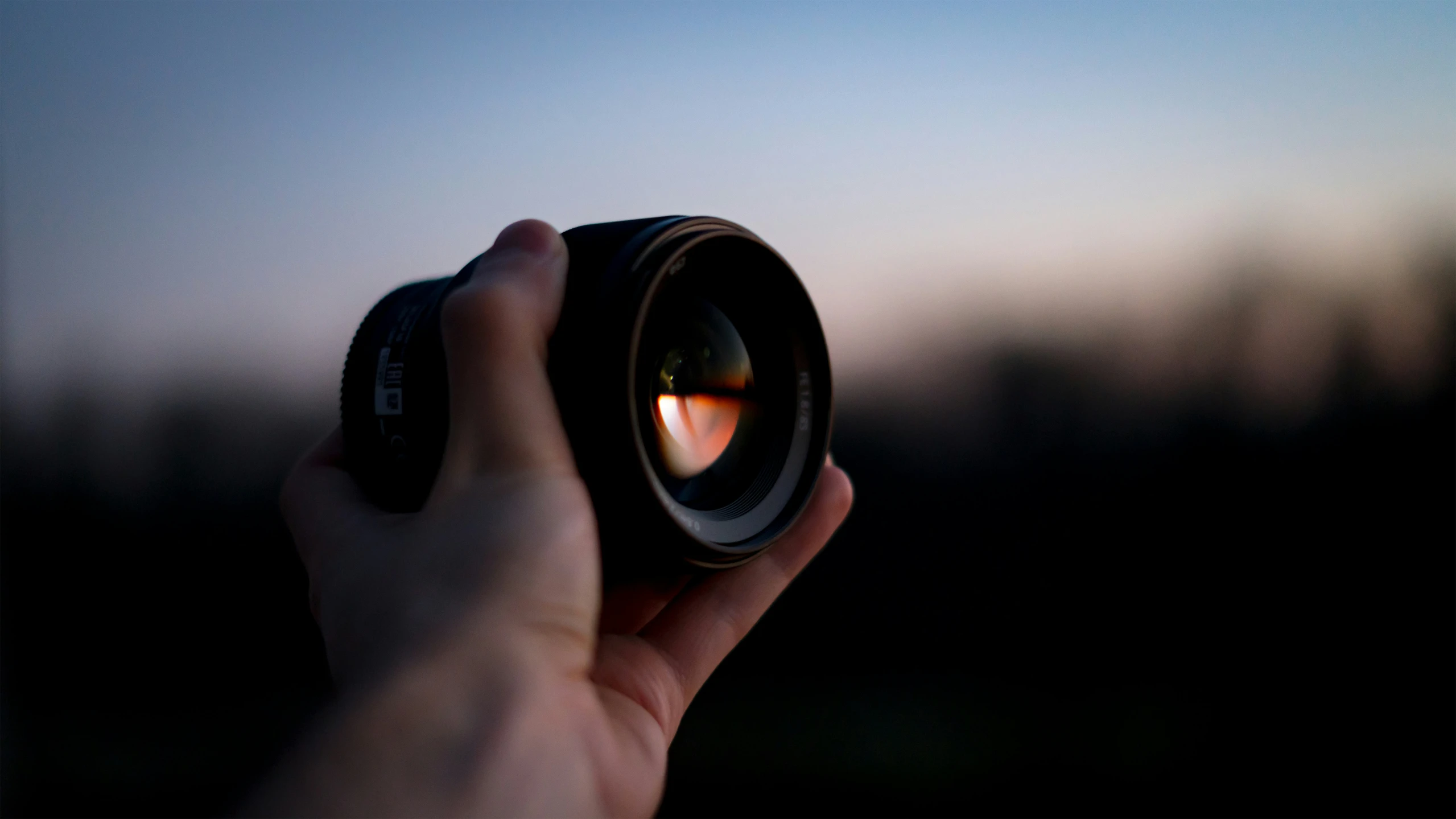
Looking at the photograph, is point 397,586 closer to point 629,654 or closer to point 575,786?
point 575,786

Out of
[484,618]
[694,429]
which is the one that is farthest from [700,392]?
[484,618]

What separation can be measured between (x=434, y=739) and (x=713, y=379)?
1.48 feet

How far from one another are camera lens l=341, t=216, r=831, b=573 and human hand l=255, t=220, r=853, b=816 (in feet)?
0.10

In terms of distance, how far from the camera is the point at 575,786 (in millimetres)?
714

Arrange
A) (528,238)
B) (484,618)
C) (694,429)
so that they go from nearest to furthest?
1. (484,618)
2. (528,238)
3. (694,429)

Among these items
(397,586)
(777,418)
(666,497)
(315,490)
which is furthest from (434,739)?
(777,418)

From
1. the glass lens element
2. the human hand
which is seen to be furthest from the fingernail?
the glass lens element

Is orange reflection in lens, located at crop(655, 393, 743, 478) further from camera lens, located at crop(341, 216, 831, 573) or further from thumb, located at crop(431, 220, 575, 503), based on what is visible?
thumb, located at crop(431, 220, 575, 503)

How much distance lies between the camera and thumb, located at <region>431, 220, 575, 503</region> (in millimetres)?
698

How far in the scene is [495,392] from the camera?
0.70 m

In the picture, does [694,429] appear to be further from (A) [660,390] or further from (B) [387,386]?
(B) [387,386]

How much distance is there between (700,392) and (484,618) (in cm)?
34

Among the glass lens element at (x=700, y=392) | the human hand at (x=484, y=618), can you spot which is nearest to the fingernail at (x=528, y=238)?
the human hand at (x=484, y=618)

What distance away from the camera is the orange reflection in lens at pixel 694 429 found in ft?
2.84
